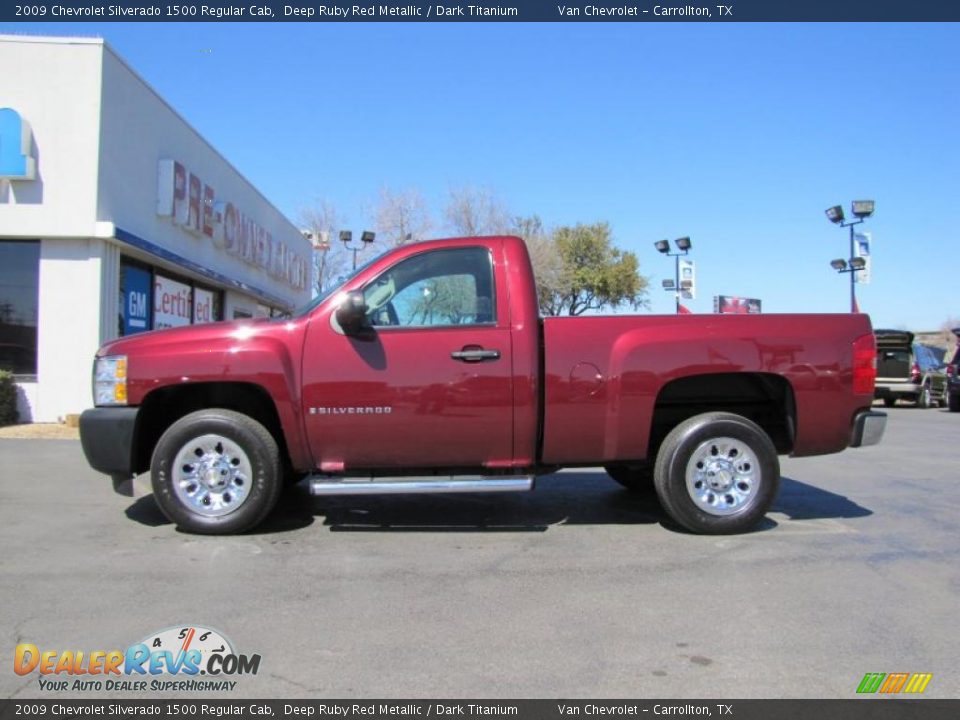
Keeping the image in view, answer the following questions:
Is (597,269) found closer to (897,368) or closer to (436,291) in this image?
(897,368)

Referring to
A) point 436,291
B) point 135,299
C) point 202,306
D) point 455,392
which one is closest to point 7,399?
point 135,299

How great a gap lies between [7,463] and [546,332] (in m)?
6.90

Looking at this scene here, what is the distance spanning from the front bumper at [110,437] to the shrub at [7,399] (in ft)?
26.8

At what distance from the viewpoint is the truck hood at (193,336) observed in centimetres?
504

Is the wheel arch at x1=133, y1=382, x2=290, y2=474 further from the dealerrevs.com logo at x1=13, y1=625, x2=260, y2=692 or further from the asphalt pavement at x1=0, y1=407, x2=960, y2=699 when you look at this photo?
the dealerrevs.com logo at x1=13, y1=625, x2=260, y2=692

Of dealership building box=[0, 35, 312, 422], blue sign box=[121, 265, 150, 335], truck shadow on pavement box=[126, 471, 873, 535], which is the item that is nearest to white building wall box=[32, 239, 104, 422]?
dealership building box=[0, 35, 312, 422]

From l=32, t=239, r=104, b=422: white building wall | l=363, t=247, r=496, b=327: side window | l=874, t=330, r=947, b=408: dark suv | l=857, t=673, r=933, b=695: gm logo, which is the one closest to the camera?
l=857, t=673, r=933, b=695: gm logo

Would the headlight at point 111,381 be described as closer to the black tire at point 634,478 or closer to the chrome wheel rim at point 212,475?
the chrome wheel rim at point 212,475

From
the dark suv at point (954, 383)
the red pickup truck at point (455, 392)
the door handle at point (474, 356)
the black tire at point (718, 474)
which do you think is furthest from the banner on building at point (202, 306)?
the dark suv at point (954, 383)

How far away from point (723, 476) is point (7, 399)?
11.6 m

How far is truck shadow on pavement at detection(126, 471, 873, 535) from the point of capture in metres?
5.52

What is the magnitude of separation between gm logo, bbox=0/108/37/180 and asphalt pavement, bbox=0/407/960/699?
7.28m

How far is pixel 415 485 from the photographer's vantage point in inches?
193

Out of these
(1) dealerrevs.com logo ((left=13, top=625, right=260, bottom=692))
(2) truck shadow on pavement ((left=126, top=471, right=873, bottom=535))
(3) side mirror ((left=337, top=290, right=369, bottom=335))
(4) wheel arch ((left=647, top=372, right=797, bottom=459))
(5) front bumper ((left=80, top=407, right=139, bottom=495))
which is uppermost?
(3) side mirror ((left=337, top=290, right=369, bottom=335))
